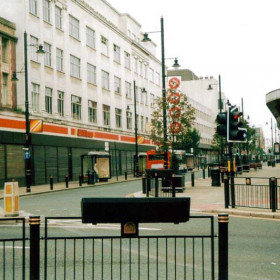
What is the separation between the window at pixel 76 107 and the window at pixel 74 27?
5792 millimetres

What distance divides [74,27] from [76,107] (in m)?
7.51

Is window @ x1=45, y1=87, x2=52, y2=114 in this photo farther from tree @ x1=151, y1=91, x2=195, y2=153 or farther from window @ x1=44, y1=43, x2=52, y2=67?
tree @ x1=151, y1=91, x2=195, y2=153

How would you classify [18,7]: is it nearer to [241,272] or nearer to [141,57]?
[141,57]

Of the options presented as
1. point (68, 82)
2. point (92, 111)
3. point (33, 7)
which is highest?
point (33, 7)

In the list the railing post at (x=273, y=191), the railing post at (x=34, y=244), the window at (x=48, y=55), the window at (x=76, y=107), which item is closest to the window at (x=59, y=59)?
the window at (x=48, y=55)

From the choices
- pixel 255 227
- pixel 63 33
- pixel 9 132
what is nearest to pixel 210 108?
pixel 63 33

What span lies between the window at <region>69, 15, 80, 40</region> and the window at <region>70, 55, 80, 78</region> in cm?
208

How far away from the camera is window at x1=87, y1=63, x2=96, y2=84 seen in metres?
49.5

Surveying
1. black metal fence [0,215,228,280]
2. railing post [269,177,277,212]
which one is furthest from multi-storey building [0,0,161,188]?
black metal fence [0,215,228,280]

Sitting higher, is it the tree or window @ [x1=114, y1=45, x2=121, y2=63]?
window @ [x1=114, y1=45, x2=121, y2=63]

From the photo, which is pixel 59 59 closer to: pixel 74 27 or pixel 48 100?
pixel 48 100

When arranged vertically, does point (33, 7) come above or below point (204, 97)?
below

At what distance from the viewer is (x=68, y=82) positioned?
44.7m

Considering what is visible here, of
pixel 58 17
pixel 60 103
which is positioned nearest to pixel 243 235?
pixel 60 103
